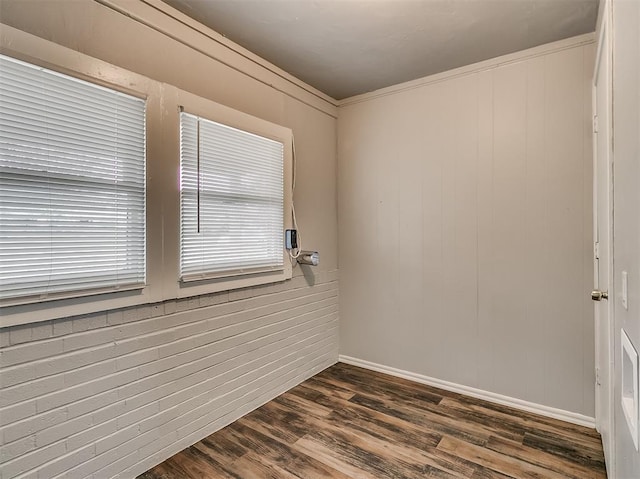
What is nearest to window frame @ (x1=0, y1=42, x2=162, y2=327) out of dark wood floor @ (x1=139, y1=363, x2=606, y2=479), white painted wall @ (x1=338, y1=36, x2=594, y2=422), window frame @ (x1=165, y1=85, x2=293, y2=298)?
window frame @ (x1=165, y1=85, x2=293, y2=298)

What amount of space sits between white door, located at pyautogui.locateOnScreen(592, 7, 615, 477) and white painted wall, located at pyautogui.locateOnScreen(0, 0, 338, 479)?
203 cm

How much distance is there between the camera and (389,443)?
6.87 feet

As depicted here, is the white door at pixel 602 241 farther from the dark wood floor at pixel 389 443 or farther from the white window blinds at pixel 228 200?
the white window blinds at pixel 228 200

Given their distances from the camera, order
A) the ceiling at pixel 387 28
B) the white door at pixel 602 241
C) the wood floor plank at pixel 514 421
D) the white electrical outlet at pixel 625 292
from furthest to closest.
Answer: the wood floor plank at pixel 514 421 → the ceiling at pixel 387 28 → the white door at pixel 602 241 → the white electrical outlet at pixel 625 292

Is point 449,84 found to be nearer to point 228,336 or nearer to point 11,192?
point 228,336

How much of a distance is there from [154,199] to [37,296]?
0.69 m

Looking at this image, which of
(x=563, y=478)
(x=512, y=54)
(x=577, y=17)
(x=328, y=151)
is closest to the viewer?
(x=563, y=478)

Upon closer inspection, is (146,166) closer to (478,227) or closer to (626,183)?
(626,183)

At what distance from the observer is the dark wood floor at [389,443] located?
1.86 m

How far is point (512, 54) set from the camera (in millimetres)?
2459

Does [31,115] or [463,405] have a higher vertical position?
[31,115]

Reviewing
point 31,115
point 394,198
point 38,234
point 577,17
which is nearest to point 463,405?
point 394,198

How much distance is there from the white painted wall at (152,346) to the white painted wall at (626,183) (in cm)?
203

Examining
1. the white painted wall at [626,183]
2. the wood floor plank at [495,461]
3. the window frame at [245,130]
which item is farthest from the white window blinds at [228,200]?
the white painted wall at [626,183]
